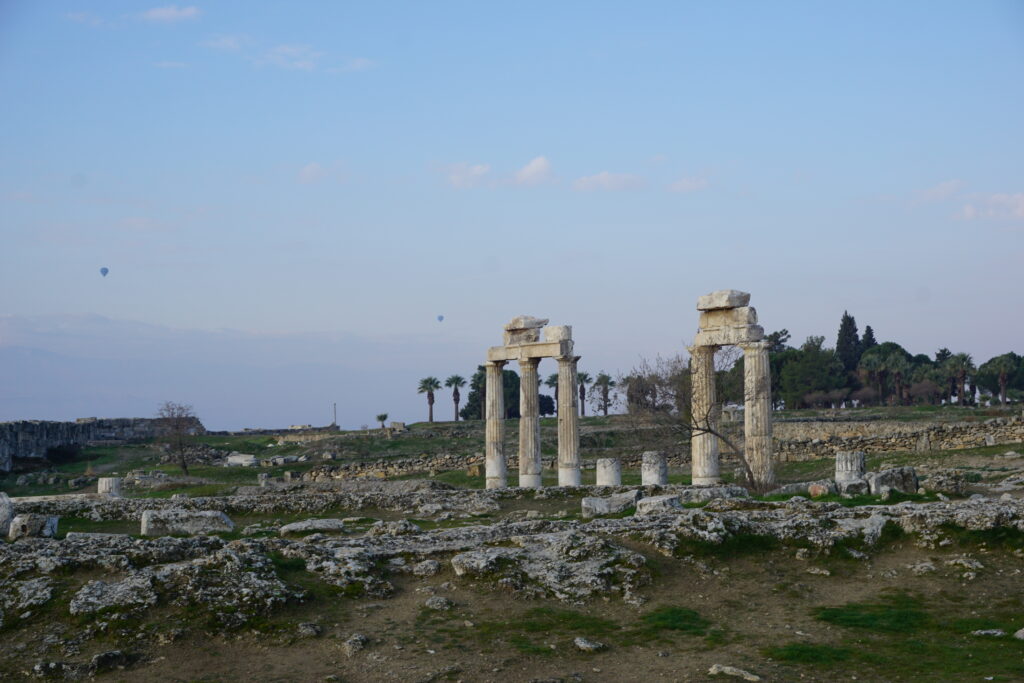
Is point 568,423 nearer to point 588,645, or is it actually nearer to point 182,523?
point 182,523

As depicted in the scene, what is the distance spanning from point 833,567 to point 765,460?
1488cm

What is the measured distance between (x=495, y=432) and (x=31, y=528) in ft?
73.5

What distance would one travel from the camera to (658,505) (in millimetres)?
24297

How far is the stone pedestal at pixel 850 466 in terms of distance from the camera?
31.3 metres

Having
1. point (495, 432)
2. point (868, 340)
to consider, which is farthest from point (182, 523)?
point (868, 340)

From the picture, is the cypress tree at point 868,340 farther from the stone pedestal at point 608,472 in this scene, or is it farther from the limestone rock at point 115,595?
the limestone rock at point 115,595

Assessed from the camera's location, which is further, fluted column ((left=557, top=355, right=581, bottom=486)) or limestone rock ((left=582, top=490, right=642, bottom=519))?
fluted column ((left=557, top=355, right=581, bottom=486))

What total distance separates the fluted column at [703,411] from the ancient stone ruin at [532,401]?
6018 millimetres

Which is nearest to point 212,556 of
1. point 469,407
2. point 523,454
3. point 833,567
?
point 833,567

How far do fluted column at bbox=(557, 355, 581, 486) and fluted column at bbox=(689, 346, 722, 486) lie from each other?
6.00m

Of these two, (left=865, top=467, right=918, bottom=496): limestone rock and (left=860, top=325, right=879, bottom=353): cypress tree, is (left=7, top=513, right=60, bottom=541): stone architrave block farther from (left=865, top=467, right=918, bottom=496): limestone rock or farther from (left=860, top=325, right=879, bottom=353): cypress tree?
(left=860, top=325, right=879, bottom=353): cypress tree

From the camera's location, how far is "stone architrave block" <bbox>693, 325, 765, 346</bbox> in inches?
1320

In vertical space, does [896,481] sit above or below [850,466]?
below

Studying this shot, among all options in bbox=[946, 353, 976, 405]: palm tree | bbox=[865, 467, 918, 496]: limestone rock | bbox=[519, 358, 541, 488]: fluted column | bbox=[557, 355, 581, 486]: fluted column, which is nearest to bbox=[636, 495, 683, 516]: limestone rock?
bbox=[865, 467, 918, 496]: limestone rock
